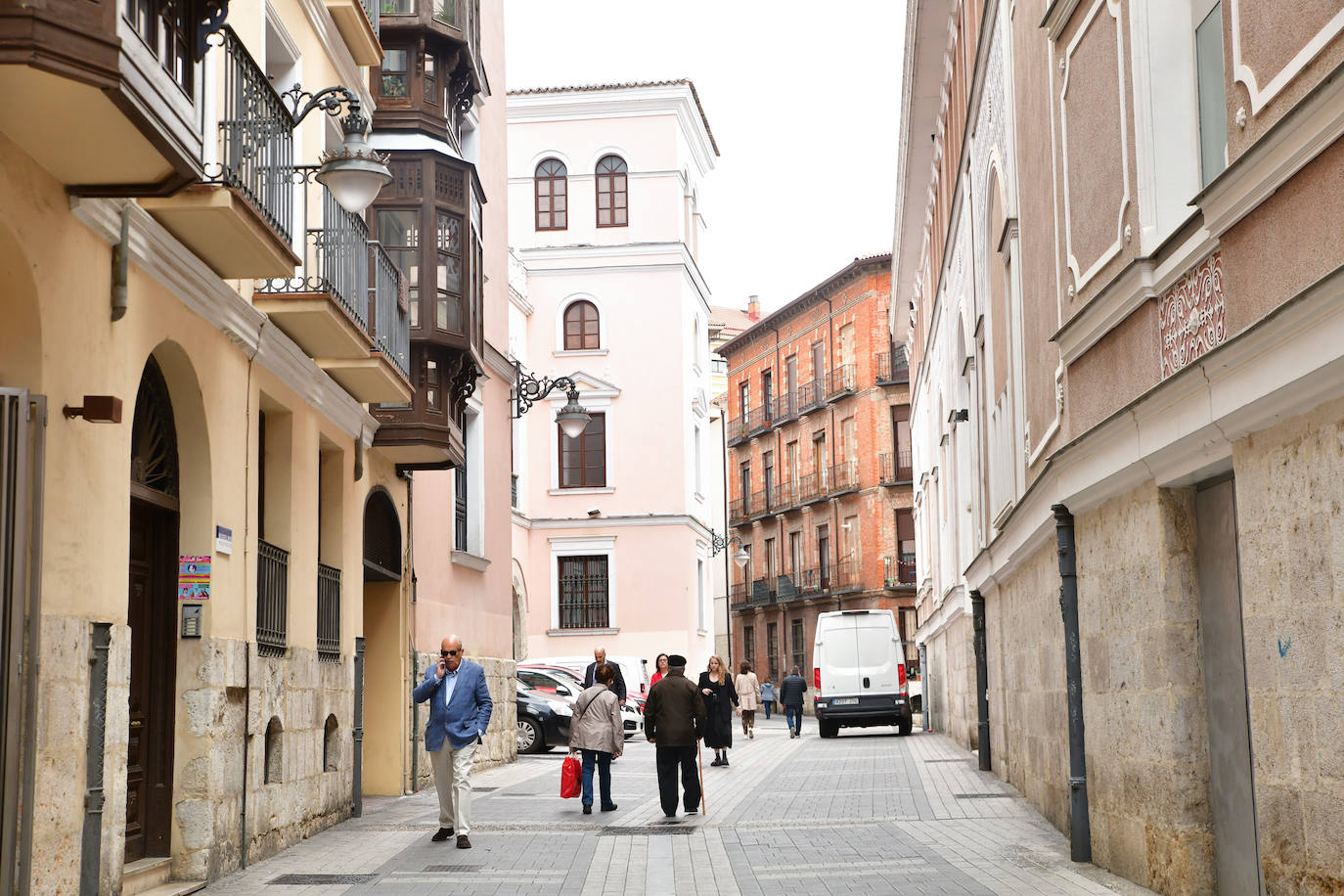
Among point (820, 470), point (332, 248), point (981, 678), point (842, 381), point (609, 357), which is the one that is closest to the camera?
point (332, 248)

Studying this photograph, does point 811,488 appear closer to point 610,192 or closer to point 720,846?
point 610,192

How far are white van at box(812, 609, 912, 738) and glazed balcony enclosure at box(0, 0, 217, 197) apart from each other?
87.5ft

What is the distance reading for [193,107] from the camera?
914cm

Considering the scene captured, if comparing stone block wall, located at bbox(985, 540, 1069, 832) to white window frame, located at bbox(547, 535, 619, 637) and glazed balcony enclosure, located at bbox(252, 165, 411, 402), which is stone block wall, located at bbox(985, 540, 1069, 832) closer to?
glazed balcony enclosure, located at bbox(252, 165, 411, 402)

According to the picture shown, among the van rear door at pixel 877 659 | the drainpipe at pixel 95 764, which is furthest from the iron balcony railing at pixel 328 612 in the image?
the van rear door at pixel 877 659

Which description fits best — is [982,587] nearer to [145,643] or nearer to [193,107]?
[145,643]

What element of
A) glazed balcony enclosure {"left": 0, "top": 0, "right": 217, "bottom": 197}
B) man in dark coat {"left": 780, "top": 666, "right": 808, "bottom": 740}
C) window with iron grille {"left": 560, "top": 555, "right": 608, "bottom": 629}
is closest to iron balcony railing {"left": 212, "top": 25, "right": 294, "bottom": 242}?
glazed balcony enclosure {"left": 0, "top": 0, "right": 217, "bottom": 197}

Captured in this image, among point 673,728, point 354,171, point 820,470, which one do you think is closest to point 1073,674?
point 673,728

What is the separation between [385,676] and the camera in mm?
19797

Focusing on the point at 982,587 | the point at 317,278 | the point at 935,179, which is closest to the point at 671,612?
the point at 935,179

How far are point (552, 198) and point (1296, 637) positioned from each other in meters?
42.9

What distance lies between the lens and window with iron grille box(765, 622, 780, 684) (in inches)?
2648

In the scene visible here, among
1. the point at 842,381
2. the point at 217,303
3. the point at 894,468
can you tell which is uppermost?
the point at 842,381

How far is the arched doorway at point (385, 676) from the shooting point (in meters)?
19.7
